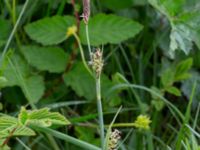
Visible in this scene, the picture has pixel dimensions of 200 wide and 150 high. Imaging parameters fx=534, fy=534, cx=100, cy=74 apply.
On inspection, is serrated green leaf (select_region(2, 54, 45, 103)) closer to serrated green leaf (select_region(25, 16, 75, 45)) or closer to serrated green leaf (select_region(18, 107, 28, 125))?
serrated green leaf (select_region(25, 16, 75, 45))

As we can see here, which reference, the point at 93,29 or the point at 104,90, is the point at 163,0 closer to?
the point at 93,29

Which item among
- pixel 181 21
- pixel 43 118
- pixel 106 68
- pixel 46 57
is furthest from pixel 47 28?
pixel 43 118

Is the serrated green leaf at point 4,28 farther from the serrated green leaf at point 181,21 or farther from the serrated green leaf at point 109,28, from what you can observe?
the serrated green leaf at point 181,21

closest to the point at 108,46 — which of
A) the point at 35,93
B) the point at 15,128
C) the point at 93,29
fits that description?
the point at 93,29

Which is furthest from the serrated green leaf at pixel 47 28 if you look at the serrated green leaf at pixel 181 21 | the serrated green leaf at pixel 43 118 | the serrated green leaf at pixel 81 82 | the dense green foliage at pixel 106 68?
the serrated green leaf at pixel 43 118

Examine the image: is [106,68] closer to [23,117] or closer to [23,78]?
[23,78]

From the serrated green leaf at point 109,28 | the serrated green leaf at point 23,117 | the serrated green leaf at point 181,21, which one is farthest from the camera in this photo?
the serrated green leaf at point 109,28

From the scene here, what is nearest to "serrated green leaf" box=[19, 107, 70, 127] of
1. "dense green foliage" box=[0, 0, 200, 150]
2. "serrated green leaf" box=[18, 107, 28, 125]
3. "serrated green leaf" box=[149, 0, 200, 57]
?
"serrated green leaf" box=[18, 107, 28, 125]
